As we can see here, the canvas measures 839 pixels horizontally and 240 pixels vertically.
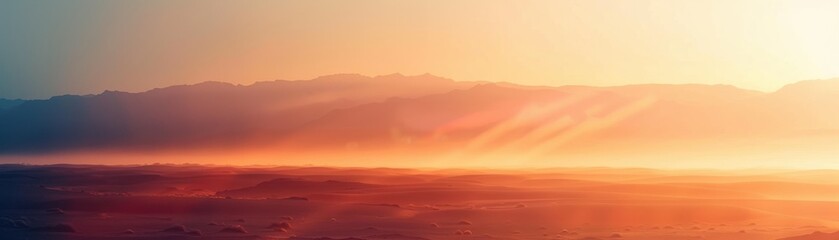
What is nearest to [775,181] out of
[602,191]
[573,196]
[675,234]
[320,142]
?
[602,191]

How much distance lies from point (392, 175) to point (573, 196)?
24.8 metres

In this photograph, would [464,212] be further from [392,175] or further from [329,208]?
[392,175]

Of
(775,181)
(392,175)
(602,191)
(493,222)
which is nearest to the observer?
(493,222)

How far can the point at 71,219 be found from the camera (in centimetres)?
2800

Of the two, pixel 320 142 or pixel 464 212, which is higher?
pixel 320 142

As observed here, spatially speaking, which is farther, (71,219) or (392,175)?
(392,175)

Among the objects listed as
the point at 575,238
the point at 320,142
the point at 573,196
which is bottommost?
the point at 575,238

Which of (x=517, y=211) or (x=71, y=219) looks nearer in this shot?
(x=71, y=219)

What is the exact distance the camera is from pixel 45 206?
32469mm

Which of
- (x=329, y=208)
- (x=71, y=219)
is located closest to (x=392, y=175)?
(x=329, y=208)

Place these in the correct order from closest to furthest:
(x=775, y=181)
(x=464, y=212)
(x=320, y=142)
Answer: (x=464, y=212), (x=775, y=181), (x=320, y=142)

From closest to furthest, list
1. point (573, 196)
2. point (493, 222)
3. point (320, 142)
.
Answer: point (493, 222) < point (573, 196) < point (320, 142)

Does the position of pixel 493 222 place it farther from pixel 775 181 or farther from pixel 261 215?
pixel 775 181

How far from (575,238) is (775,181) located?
121ft
